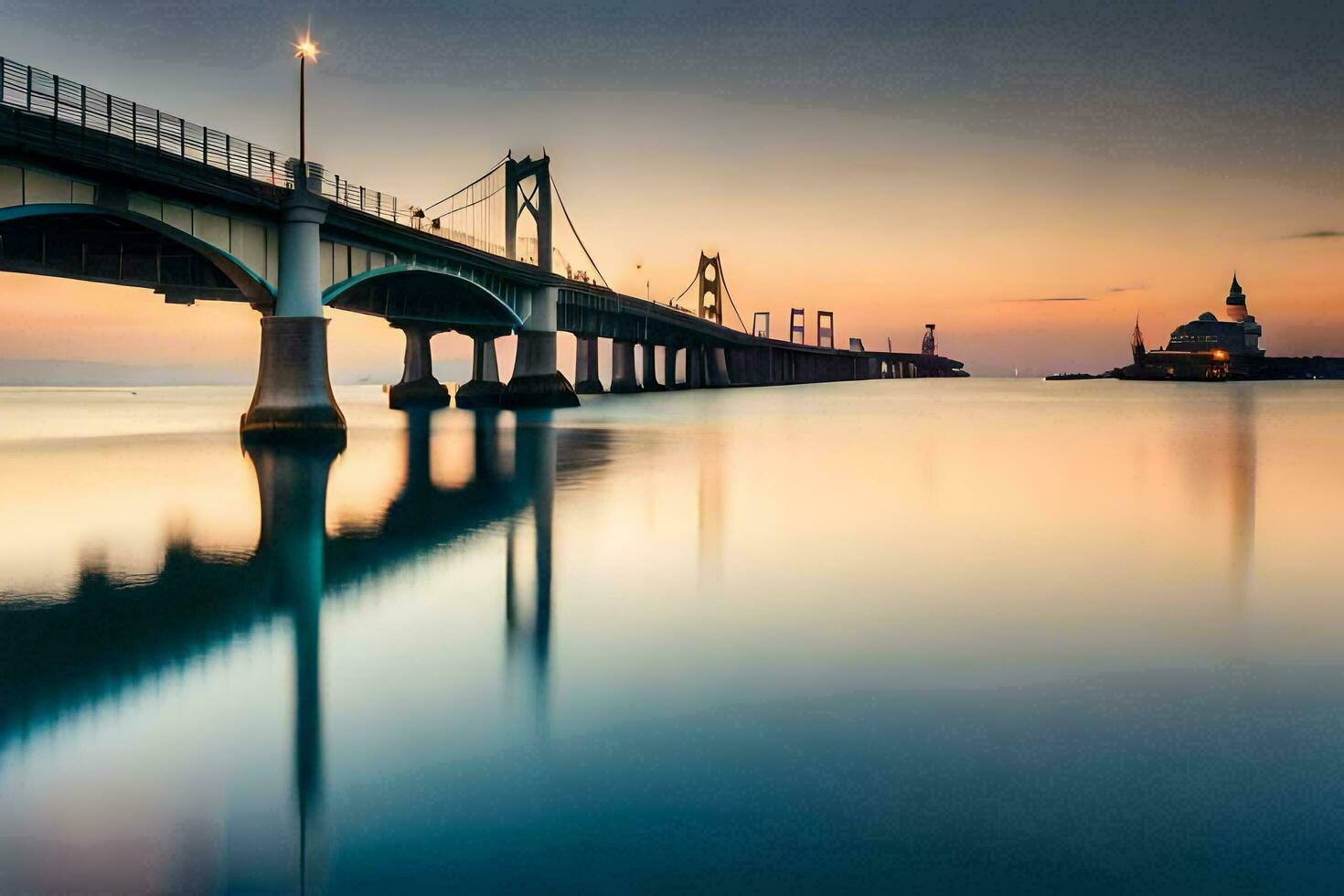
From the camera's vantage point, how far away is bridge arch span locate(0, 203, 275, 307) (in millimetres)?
34406

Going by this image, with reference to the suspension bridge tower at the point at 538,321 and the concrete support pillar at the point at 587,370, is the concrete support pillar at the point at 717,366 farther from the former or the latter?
the suspension bridge tower at the point at 538,321

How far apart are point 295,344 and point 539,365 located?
43291 mm

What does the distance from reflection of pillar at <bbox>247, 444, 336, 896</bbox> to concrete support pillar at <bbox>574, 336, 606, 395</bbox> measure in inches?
3964

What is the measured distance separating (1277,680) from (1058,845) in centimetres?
518

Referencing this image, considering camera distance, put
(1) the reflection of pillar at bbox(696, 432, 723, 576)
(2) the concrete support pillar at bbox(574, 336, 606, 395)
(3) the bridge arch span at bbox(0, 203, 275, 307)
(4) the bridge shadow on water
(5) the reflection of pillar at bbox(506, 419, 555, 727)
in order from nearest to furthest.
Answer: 1. (4) the bridge shadow on water
2. (5) the reflection of pillar at bbox(506, 419, 555, 727)
3. (1) the reflection of pillar at bbox(696, 432, 723, 576)
4. (3) the bridge arch span at bbox(0, 203, 275, 307)
5. (2) the concrete support pillar at bbox(574, 336, 606, 395)

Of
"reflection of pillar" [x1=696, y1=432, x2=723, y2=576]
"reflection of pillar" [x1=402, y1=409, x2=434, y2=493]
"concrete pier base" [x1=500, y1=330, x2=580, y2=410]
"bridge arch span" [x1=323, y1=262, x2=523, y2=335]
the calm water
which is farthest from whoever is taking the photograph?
"concrete pier base" [x1=500, y1=330, x2=580, y2=410]

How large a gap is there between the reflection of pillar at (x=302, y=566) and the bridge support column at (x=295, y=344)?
461 centimetres

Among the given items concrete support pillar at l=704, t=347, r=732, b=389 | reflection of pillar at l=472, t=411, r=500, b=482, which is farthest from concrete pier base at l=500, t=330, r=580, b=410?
concrete support pillar at l=704, t=347, r=732, b=389

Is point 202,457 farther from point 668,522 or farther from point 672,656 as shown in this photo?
point 672,656

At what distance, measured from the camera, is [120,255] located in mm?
39688

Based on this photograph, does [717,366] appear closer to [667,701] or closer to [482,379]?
[482,379]

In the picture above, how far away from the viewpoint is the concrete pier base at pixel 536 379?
8225 centimetres

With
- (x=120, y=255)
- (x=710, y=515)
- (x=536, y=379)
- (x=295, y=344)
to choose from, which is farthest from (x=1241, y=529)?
(x=536, y=379)

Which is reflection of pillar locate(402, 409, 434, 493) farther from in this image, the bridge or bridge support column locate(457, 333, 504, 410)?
bridge support column locate(457, 333, 504, 410)
